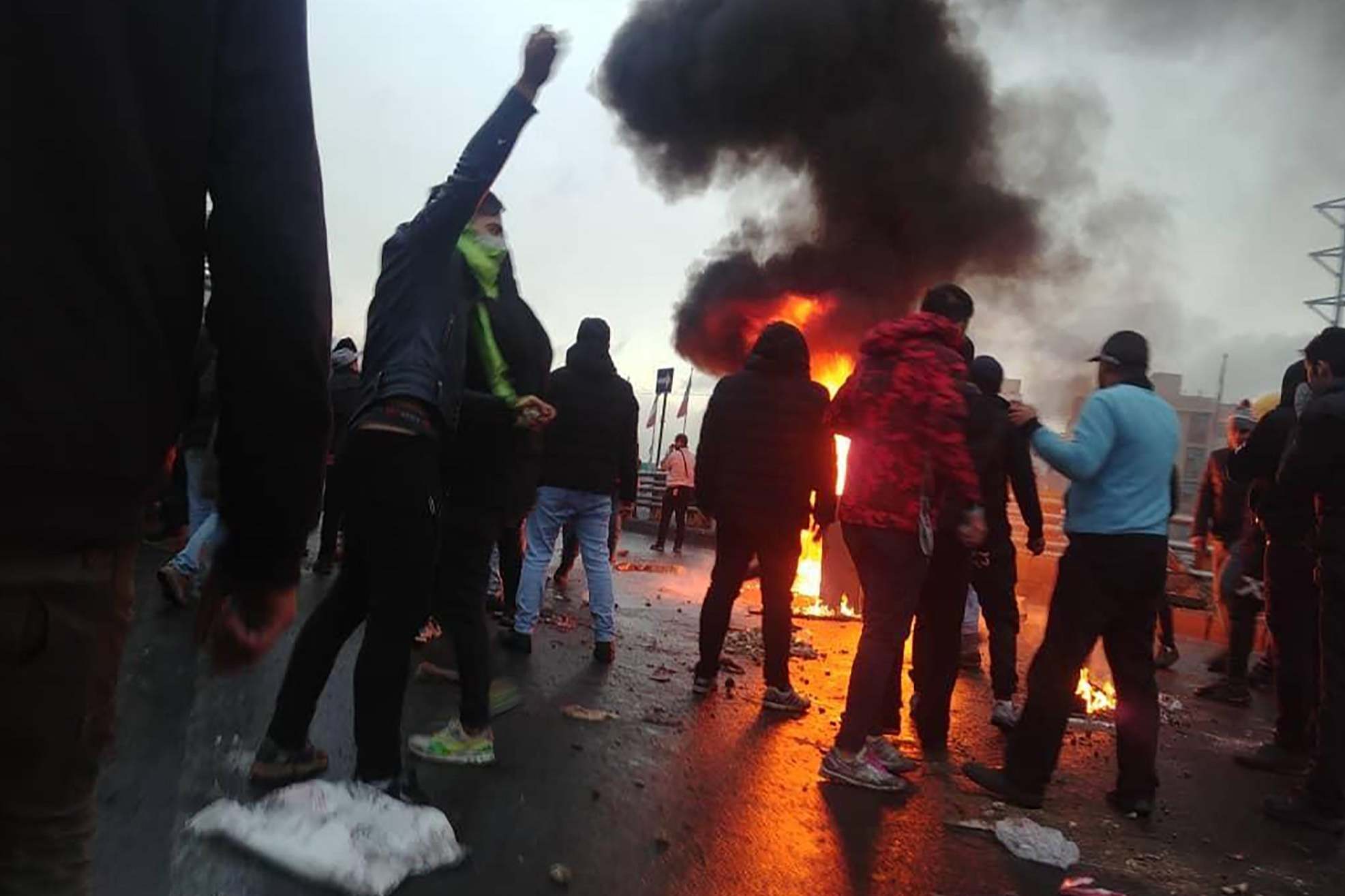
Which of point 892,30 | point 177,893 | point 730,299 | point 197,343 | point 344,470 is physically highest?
point 892,30

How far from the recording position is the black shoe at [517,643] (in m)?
5.81

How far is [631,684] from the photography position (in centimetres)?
538

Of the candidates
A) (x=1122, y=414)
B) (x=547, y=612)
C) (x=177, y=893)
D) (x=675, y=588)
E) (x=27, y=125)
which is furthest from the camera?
(x=675, y=588)

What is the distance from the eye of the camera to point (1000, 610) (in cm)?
550

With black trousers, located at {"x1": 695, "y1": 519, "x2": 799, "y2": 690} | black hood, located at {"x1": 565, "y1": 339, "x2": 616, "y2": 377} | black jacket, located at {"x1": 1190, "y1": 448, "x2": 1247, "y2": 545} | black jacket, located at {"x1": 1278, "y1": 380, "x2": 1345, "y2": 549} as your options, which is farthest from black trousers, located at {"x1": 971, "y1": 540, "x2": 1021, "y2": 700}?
black hood, located at {"x1": 565, "y1": 339, "x2": 616, "y2": 377}

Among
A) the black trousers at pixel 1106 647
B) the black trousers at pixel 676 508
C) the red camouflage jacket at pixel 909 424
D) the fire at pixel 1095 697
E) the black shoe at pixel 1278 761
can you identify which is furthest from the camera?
the black trousers at pixel 676 508

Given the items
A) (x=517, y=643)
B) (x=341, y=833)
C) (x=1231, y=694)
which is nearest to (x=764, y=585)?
(x=517, y=643)

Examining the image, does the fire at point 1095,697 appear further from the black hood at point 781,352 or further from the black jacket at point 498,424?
the black jacket at point 498,424

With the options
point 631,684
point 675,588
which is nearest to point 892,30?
point 675,588

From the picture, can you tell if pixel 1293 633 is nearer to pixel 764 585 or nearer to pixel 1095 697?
pixel 1095 697

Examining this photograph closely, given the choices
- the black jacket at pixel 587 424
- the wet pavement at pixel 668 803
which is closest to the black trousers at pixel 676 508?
the black jacket at pixel 587 424

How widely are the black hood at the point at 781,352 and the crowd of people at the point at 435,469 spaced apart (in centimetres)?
2

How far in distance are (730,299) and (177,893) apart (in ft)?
59.2

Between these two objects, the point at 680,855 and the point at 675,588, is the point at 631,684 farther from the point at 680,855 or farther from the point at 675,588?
the point at 675,588
